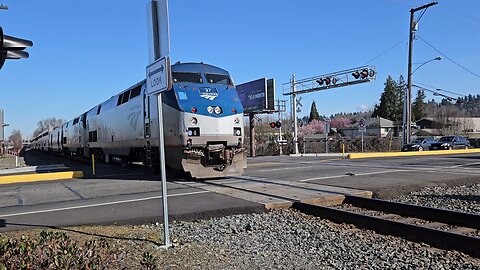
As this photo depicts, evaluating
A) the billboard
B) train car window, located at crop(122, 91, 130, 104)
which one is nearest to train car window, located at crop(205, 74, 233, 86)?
train car window, located at crop(122, 91, 130, 104)

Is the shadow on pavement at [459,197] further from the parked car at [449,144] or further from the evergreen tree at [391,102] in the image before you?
the evergreen tree at [391,102]

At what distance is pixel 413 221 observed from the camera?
295 inches

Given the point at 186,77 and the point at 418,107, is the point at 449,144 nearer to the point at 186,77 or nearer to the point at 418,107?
the point at 186,77

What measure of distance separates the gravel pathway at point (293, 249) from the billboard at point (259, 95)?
2783cm

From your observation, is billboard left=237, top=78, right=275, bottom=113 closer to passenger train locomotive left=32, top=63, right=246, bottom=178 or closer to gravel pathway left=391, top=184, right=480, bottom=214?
passenger train locomotive left=32, top=63, right=246, bottom=178

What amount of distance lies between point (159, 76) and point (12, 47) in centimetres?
222

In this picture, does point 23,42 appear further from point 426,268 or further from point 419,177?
point 419,177

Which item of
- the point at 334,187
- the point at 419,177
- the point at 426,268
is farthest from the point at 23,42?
the point at 419,177

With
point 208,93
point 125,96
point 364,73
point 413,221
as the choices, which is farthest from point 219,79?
point 364,73

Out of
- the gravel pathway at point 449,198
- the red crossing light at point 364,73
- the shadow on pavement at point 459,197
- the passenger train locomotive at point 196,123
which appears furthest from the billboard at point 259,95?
the shadow on pavement at point 459,197

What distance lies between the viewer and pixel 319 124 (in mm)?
114375

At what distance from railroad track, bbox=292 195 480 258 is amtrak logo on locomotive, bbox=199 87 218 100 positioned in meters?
5.77

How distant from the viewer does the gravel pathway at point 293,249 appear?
4.93m

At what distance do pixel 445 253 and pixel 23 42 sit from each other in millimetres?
5664
